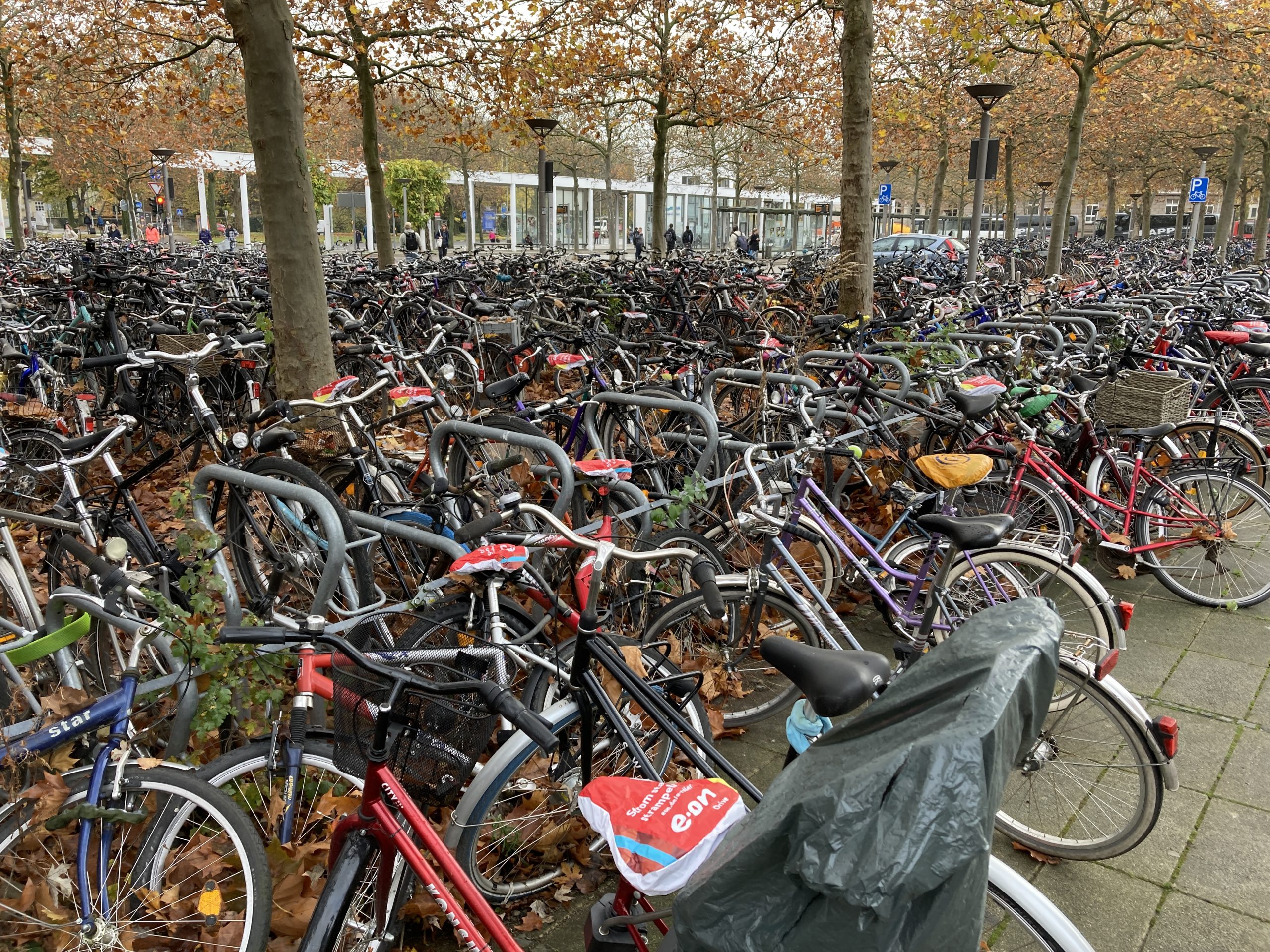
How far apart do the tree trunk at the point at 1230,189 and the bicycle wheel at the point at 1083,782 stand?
63.9 ft

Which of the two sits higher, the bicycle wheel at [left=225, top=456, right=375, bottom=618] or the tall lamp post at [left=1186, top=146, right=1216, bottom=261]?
the tall lamp post at [left=1186, top=146, right=1216, bottom=261]

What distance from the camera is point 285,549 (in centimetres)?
334

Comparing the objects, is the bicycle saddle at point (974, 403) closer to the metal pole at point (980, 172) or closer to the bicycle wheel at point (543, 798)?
the bicycle wheel at point (543, 798)

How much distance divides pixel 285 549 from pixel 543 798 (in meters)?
1.52

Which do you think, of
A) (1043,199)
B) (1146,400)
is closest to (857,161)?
(1146,400)

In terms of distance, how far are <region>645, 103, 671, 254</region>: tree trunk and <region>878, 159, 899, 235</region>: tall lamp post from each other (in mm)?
7162

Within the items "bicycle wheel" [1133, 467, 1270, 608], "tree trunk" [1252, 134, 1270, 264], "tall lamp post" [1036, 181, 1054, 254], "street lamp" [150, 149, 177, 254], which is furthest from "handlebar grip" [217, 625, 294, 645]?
"tall lamp post" [1036, 181, 1054, 254]

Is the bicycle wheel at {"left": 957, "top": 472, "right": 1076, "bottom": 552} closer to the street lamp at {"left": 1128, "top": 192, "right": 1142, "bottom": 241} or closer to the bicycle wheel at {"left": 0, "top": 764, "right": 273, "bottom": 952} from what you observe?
the bicycle wheel at {"left": 0, "top": 764, "right": 273, "bottom": 952}

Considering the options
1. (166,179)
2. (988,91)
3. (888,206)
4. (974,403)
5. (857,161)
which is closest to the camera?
(974,403)

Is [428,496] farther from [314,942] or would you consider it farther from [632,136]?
[632,136]

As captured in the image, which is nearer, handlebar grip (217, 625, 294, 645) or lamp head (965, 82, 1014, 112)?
handlebar grip (217, 625, 294, 645)

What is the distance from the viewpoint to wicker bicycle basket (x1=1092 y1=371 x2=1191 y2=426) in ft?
15.5

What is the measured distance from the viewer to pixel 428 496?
10.8ft

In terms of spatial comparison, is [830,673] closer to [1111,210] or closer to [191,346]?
[191,346]
